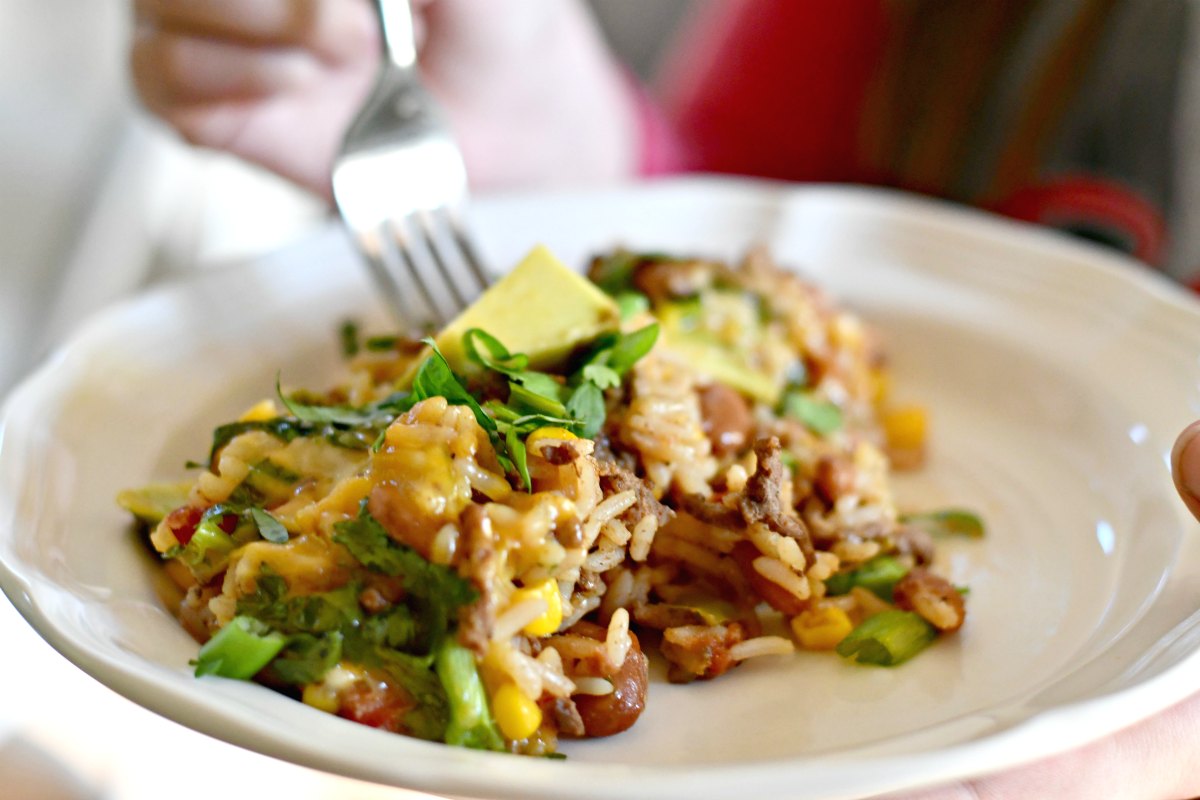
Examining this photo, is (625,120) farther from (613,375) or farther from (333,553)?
(333,553)

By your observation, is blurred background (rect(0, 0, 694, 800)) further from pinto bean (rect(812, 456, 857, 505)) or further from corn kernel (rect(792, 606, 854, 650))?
pinto bean (rect(812, 456, 857, 505))

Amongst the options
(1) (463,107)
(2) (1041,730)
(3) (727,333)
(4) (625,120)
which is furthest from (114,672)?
(4) (625,120)

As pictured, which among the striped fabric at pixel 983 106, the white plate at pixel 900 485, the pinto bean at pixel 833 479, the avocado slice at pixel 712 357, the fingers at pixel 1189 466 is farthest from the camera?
the striped fabric at pixel 983 106

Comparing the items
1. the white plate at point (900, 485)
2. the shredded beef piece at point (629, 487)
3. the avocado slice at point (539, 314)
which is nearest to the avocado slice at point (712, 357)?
the avocado slice at point (539, 314)

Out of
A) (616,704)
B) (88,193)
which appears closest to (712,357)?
(616,704)

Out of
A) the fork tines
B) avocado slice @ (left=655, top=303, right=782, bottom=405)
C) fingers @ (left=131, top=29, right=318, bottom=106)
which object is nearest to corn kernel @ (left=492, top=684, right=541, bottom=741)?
avocado slice @ (left=655, top=303, right=782, bottom=405)

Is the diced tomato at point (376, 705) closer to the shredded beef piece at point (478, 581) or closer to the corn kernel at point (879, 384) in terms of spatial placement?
the shredded beef piece at point (478, 581)
